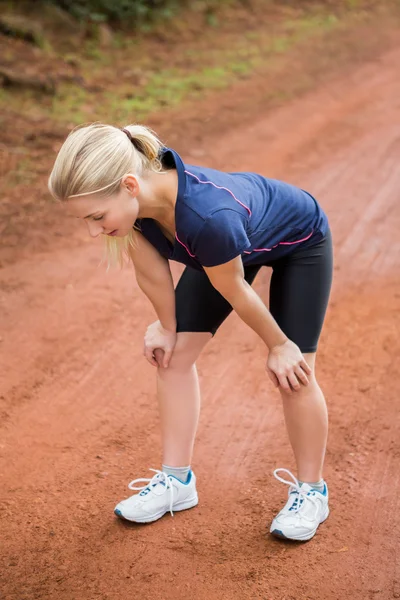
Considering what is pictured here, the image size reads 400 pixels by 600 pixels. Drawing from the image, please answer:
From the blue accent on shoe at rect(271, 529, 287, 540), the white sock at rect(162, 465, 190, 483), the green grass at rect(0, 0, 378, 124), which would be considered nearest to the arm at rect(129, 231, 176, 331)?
the white sock at rect(162, 465, 190, 483)

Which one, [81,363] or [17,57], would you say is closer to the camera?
[81,363]

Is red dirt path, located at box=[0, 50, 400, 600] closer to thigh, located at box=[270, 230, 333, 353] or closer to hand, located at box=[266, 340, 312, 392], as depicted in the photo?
hand, located at box=[266, 340, 312, 392]

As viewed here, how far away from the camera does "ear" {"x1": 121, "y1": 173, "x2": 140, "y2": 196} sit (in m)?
2.44

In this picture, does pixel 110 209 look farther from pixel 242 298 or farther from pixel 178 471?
pixel 178 471

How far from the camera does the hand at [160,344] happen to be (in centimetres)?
295

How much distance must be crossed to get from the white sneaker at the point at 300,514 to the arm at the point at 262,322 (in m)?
0.48

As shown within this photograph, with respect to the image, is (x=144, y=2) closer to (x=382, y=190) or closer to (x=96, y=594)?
(x=382, y=190)

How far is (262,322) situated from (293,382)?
270mm

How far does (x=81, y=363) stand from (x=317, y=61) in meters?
6.55

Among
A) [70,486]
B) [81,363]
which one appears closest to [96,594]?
[70,486]

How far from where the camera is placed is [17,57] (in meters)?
9.10

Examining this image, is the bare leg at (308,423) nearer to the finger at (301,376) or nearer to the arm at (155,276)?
the finger at (301,376)

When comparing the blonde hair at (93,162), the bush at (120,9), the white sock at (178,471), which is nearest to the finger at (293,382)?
the white sock at (178,471)

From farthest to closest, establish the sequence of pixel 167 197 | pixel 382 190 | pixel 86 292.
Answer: pixel 382 190 < pixel 86 292 < pixel 167 197
